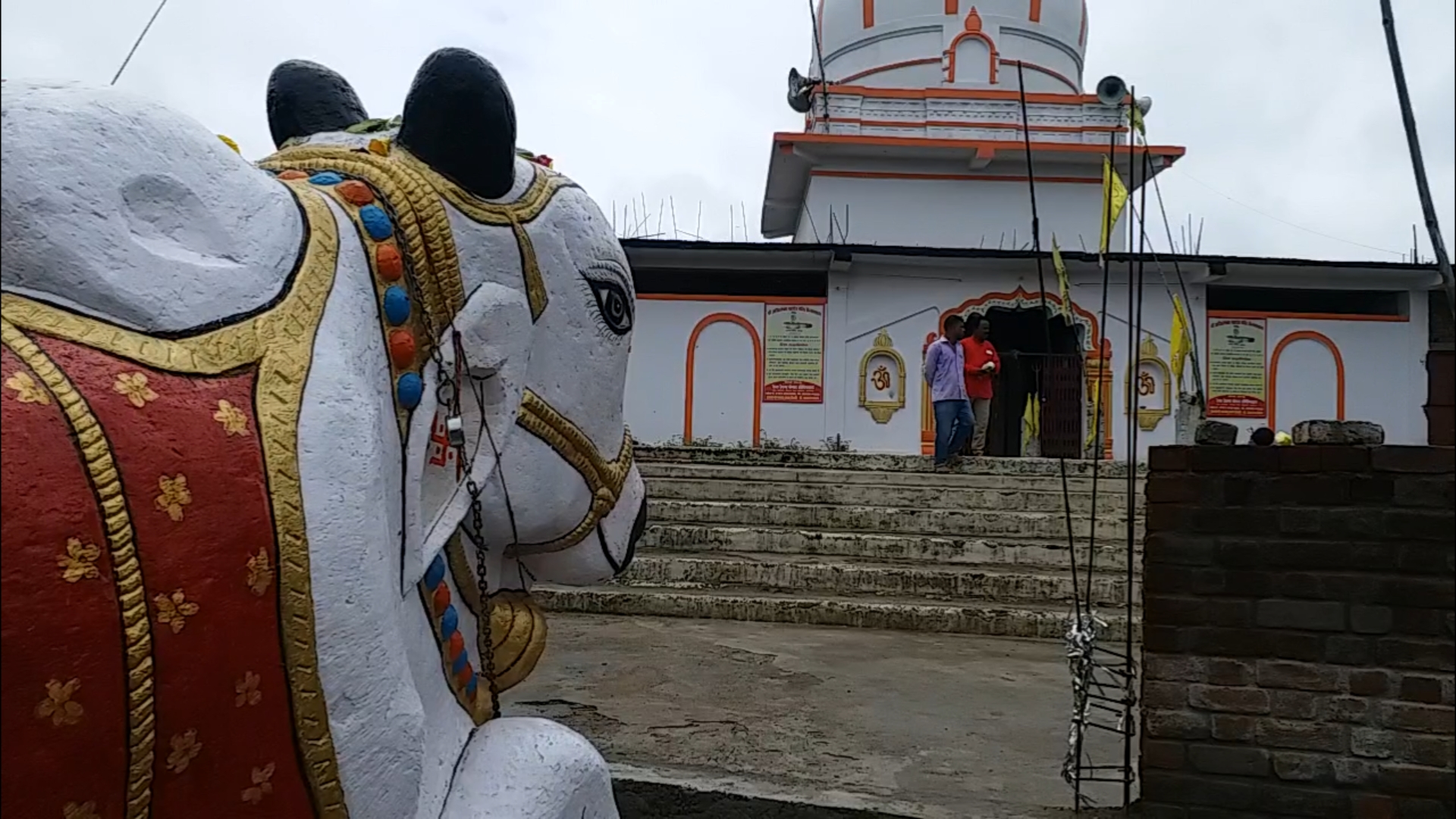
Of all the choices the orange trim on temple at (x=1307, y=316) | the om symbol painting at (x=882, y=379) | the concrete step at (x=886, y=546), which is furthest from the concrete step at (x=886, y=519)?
the orange trim on temple at (x=1307, y=316)

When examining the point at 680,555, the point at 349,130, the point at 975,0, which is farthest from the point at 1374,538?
the point at 975,0

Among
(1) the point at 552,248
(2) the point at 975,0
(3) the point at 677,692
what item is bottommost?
(3) the point at 677,692

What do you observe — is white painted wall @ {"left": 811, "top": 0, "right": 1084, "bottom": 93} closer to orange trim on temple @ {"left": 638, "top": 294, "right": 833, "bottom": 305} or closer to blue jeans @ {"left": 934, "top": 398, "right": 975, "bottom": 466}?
orange trim on temple @ {"left": 638, "top": 294, "right": 833, "bottom": 305}

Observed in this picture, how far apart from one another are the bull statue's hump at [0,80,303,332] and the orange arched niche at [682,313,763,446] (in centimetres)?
1065

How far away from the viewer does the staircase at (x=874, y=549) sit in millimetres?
5625

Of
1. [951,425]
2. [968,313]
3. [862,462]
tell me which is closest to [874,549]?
[951,425]

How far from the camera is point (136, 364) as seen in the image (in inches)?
37.8

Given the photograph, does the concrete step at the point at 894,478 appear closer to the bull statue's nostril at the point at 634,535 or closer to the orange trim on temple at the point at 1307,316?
the orange trim on temple at the point at 1307,316

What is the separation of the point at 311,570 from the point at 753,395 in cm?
1087

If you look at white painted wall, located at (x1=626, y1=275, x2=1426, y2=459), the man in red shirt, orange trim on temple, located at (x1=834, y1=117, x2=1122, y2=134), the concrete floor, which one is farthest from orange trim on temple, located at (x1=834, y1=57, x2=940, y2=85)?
the concrete floor

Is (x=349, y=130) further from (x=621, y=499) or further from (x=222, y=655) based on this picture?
(x=222, y=655)

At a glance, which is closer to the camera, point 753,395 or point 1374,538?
point 1374,538

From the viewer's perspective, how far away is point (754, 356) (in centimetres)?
1180

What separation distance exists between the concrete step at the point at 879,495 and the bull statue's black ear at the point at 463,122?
6310 millimetres
